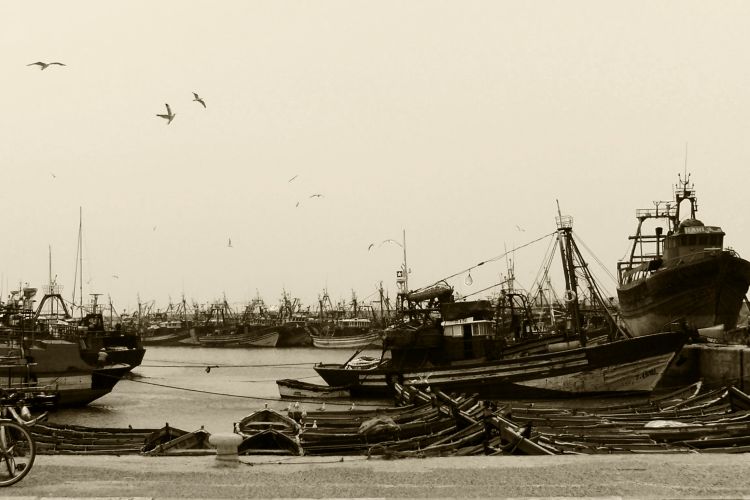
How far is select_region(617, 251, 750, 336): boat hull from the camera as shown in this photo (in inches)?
1795

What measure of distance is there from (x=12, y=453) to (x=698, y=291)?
4319cm

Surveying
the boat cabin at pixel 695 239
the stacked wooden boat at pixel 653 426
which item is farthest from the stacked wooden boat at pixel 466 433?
the boat cabin at pixel 695 239

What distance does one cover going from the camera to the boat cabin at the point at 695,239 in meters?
50.2

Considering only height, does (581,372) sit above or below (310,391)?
above

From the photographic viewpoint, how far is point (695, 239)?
50.3 metres

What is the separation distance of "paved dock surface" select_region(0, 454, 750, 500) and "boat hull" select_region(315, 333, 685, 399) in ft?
76.6

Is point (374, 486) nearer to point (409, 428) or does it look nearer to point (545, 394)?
point (409, 428)

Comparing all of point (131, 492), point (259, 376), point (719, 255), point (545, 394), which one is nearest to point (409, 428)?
point (131, 492)

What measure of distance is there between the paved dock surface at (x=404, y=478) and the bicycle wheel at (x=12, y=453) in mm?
181

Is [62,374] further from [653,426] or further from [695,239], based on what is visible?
[695,239]

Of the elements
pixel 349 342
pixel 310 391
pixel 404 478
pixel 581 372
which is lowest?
pixel 310 391

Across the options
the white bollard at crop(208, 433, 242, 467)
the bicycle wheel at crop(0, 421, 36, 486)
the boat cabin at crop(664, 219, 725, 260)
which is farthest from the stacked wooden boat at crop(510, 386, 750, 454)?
the boat cabin at crop(664, 219, 725, 260)

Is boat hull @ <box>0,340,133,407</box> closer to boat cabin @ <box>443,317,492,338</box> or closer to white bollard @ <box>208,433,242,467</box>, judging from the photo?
boat cabin @ <box>443,317,492,338</box>

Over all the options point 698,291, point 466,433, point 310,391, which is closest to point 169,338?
point 310,391
